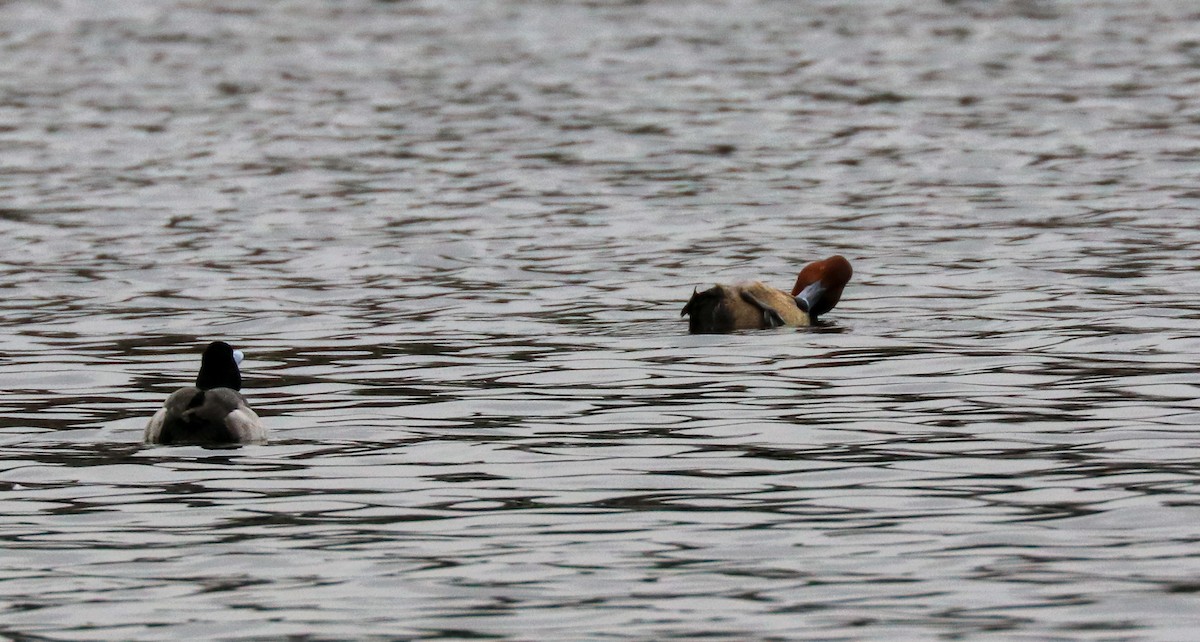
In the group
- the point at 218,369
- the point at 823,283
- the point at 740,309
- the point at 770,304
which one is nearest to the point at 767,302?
the point at 770,304

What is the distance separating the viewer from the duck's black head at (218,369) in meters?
12.5

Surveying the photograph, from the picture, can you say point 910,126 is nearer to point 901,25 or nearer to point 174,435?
point 901,25

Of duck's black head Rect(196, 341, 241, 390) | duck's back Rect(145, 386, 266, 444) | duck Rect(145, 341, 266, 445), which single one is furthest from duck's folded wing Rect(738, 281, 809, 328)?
duck's back Rect(145, 386, 266, 444)

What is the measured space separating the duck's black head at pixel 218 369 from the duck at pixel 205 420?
0.18 meters

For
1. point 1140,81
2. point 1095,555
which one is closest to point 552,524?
point 1095,555

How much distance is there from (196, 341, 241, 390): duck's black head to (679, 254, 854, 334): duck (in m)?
4.23

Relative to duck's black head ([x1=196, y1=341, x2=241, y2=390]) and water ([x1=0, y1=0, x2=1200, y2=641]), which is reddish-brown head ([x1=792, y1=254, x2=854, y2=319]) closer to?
water ([x1=0, y1=0, x2=1200, y2=641])

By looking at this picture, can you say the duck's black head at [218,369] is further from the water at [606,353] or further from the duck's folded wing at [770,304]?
the duck's folded wing at [770,304]

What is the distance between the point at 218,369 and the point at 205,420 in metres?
0.54

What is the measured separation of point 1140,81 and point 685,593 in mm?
25021

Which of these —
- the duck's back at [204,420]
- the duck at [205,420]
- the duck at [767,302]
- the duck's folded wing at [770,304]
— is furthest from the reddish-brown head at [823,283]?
the duck's back at [204,420]

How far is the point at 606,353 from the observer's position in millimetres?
15297

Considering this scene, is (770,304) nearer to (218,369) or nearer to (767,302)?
(767,302)

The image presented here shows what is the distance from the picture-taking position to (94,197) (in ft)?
80.3
